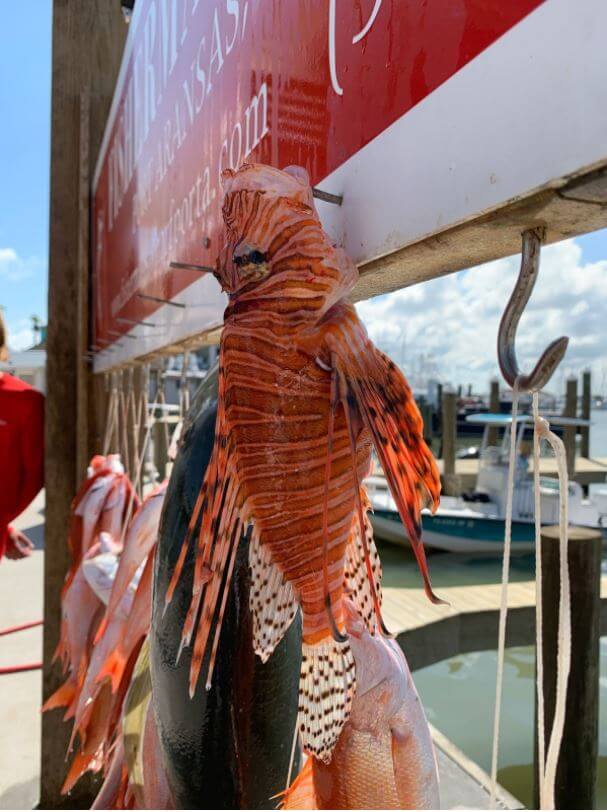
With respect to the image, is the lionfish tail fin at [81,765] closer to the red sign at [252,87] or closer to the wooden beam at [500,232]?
the red sign at [252,87]

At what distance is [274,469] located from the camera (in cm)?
48

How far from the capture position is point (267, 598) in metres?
0.54

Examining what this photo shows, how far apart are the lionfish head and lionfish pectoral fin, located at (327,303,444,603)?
6cm

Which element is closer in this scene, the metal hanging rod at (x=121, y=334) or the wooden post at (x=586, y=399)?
the metal hanging rod at (x=121, y=334)

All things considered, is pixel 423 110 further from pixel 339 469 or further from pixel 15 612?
pixel 15 612

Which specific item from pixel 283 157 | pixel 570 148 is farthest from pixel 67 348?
pixel 570 148

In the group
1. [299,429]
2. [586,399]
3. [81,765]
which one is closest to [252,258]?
[299,429]

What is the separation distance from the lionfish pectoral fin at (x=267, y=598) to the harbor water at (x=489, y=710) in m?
4.34

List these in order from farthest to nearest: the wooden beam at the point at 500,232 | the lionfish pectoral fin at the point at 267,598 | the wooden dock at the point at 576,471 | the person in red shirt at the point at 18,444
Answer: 1. the wooden dock at the point at 576,471
2. the person in red shirt at the point at 18,444
3. the lionfish pectoral fin at the point at 267,598
4. the wooden beam at the point at 500,232

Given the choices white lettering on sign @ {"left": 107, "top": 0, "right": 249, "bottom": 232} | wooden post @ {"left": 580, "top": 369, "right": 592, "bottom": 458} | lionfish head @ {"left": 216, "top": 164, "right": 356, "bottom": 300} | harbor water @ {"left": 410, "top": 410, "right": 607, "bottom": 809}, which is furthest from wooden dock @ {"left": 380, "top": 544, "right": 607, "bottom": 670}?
wooden post @ {"left": 580, "top": 369, "right": 592, "bottom": 458}

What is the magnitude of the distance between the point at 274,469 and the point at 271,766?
0.41 meters

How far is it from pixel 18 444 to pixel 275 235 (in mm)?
2158

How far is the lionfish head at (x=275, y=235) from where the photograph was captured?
17.8 inches

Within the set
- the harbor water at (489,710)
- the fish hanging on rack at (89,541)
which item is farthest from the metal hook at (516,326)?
the harbor water at (489,710)
